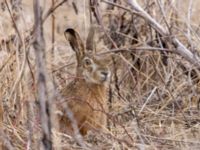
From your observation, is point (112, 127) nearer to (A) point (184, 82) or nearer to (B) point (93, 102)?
(B) point (93, 102)

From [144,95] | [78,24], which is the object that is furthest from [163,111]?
[78,24]

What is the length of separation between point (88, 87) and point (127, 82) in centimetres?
45

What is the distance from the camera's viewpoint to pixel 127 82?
488 centimetres

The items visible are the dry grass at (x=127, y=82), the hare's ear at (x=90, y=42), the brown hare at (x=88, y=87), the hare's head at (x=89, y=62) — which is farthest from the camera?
the hare's ear at (x=90, y=42)

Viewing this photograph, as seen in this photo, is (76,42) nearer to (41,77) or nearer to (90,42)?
(90,42)

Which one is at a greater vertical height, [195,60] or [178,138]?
[195,60]

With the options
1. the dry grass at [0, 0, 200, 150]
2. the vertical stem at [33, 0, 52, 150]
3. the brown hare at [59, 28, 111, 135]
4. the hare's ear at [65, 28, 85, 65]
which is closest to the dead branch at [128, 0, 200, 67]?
the dry grass at [0, 0, 200, 150]

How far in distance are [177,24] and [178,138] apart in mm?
1383

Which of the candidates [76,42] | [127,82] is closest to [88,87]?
[76,42]

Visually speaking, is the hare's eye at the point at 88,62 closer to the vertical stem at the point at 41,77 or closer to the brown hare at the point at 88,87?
the brown hare at the point at 88,87

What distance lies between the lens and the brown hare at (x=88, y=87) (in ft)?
14.3

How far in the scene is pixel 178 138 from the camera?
158 inches

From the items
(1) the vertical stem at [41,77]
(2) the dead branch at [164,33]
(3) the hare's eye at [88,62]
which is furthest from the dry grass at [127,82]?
(1) the vertical stem at [41,77]

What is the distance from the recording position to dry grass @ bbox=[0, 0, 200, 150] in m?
3.85
